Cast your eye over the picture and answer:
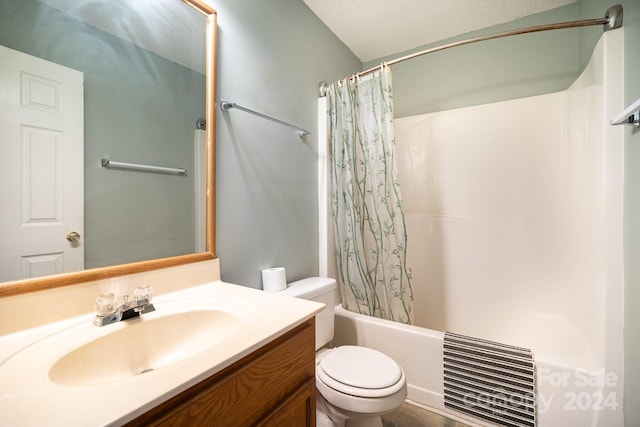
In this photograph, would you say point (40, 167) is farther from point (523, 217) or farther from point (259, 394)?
point (523, 217)

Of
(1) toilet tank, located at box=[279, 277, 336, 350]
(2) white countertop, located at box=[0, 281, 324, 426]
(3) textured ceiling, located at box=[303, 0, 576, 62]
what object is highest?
(3) textured ceiling, located at box=[303, 0, 576, 62]

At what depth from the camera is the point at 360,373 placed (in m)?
1.12

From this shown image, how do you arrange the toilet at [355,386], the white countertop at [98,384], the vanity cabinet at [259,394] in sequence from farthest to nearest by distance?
the toilet at [355,386]
the vanity cabinet at [259,394]
the white countertop at [98,384]

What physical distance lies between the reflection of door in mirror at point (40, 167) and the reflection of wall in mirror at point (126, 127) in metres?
0.03

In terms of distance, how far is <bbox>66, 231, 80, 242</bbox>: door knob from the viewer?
769mm

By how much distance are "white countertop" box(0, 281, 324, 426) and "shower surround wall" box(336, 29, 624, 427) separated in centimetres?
107

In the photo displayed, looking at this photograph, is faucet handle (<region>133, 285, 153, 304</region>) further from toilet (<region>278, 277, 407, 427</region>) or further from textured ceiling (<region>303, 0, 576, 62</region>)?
textured ceiling (<region>303, 0, 576, 62</region>)

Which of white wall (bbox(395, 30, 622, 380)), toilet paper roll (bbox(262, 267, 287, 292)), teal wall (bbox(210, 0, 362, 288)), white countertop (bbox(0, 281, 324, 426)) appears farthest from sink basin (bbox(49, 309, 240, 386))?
white wall (bbox(395, 30, 622, 380))

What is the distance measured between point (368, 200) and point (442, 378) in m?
1.05

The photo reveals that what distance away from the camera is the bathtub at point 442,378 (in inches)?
45.8

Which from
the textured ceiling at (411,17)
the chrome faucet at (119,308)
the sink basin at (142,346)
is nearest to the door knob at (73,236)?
the chrome faucet at (119,308)

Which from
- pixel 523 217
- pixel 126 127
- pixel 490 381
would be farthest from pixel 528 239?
pixel 126 127

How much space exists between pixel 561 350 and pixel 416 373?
2.72ft

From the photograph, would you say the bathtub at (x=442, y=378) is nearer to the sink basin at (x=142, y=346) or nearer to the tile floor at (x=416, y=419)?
the tile floor at (x=416, y=419)
